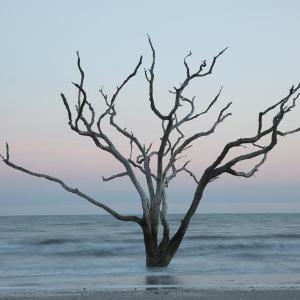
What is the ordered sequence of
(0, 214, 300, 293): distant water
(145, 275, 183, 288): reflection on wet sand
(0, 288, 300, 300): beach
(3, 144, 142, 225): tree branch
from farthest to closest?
(3, 144, 142, 225): tree branch < (0, 214, 300, 293): distant water < (145, 275, 183, 288): reflection on wet sand < (0, 288, 300, 300): beach

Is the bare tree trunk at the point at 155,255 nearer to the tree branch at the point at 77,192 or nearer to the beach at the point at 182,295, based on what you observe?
the tree branch at the point at 77,192

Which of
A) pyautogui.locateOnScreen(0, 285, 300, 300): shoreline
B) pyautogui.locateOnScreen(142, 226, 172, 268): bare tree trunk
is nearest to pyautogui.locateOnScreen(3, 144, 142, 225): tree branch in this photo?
pyautogui.locateOnScreen(142, 226, 172, 268): bare tree trunk

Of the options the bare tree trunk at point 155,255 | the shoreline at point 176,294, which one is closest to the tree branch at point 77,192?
the bare tree trunk at point 155,255

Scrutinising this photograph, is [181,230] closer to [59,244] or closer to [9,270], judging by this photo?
[9,270]

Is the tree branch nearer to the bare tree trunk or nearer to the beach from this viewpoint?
the bare tree trunk

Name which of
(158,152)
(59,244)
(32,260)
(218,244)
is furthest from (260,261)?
(59,244)

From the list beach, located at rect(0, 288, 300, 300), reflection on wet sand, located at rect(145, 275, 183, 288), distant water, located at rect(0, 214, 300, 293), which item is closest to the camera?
beach, located at rect(0, 288, 300, 300)

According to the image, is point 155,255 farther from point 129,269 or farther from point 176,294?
point 176,294

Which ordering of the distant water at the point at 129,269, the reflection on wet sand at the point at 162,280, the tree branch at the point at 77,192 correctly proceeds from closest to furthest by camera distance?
1. the reflection on wet sand at the point at 162,280
2. the distant water at the point at 129,269
3. the tree branch at the point at 77,192

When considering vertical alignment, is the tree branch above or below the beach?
above

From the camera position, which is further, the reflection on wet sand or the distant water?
the distant water

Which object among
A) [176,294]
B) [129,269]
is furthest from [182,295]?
[129,269]

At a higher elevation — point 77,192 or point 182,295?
point 77,192

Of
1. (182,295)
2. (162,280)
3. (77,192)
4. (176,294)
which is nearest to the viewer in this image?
(182,295)
